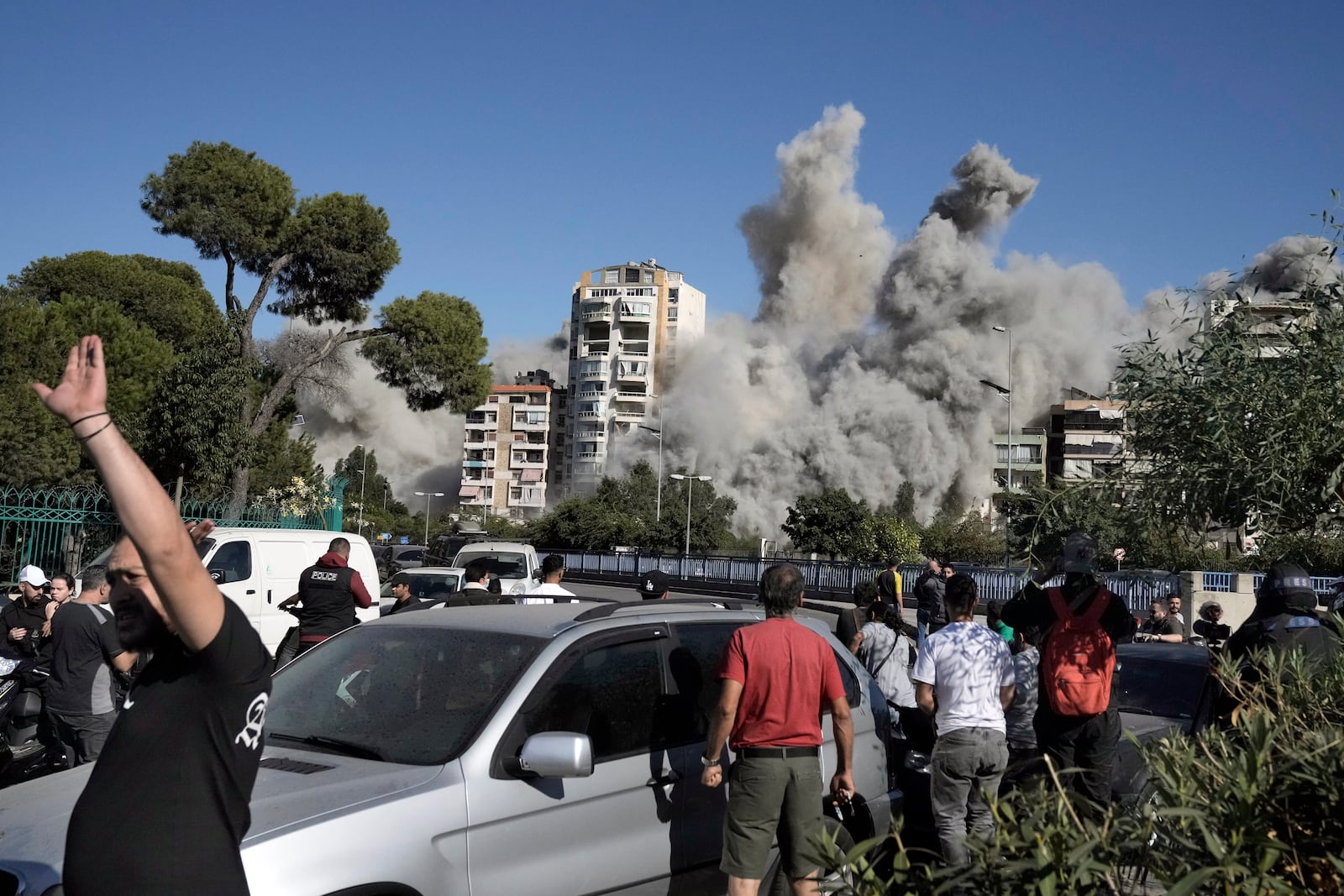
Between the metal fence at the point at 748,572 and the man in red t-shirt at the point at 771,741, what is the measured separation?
2527cm

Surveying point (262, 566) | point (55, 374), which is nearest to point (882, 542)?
point (55, 374)

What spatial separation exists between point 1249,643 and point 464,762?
12.8 ft

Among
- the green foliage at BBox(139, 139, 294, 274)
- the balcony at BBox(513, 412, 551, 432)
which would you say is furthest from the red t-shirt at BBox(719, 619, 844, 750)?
the balcony at BBox(513, 412, 551, 432)

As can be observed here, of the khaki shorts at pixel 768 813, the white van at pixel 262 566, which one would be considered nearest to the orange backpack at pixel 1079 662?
the khaki shorts at pixel 768 813

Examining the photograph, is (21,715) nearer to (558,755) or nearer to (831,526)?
(558,755)

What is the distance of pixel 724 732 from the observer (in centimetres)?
450

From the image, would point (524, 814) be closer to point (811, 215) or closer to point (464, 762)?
point (464, 762)

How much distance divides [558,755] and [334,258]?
2702cm

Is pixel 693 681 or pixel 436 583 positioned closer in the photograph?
pixel 693 681

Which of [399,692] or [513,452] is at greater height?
[513,452]

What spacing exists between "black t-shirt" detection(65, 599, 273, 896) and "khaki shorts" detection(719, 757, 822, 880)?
2.35m

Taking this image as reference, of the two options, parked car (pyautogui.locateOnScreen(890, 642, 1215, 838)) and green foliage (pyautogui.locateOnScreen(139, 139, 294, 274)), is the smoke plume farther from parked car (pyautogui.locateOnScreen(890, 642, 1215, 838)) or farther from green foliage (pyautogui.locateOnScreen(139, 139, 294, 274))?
parked car (pyautogui.locateOnScreen(890, 642, 1215, 838))

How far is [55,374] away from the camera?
24688 mm

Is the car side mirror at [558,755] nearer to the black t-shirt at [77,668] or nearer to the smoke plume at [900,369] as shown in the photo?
the black t-shirt at [77,668]
